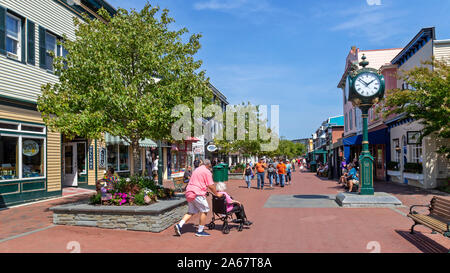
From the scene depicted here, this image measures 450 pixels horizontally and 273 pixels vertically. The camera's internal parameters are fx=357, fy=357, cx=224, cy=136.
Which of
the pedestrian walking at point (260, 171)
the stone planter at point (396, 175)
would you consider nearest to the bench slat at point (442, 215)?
the pedestrian walking at point (260, 171)

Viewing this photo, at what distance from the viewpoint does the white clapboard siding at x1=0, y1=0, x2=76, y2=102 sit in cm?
1248

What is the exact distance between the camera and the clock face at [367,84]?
40.3 feet

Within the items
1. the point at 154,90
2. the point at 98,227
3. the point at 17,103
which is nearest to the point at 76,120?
the point at 154,90

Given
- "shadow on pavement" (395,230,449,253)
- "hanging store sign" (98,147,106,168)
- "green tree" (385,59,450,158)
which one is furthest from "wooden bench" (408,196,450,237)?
"hanging store sign" (98,147,106,168)

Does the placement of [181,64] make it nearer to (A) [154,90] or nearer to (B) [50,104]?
(A) [154,90]

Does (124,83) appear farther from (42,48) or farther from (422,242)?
(422,242)

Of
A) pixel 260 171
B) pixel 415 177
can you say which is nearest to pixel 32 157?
pixel 260 171

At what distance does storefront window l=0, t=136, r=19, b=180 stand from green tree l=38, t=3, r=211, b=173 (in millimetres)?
3628

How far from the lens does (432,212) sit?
754 cm

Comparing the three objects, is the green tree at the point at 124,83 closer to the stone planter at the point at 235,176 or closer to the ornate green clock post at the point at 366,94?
the ornate green clock post at the point at 366,94

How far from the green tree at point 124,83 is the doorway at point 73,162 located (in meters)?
8.61

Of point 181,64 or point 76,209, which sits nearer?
point 76,209

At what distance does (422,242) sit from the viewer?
6855mm
